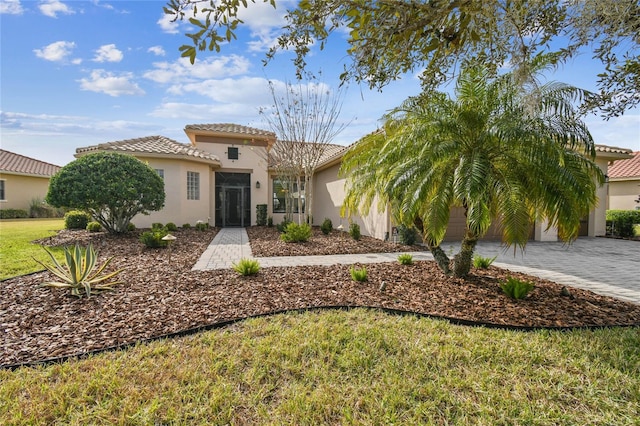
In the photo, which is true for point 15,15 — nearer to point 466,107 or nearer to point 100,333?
point 100,333

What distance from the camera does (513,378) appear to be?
3.17 metres

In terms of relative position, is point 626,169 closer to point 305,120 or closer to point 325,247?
point 305,120

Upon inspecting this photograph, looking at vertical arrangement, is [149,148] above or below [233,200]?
above

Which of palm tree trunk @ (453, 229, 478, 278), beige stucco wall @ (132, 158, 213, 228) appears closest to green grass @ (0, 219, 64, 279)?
beige stucco wall @ (132, 158, 213, 228)

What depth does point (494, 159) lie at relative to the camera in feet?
18.9

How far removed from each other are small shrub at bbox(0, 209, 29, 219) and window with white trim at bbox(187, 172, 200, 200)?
1536 centimetres

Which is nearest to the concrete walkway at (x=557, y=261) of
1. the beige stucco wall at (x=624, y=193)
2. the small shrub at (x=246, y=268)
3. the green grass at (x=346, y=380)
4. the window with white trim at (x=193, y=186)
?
the small shrub at (x=246, y=268)

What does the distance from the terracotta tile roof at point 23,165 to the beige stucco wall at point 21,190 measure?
1.49 ft

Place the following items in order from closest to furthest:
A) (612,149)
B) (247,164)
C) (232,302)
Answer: (232,302)
(612,149)
(247,164)

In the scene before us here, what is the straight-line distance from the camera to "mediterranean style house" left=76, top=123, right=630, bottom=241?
15750mm

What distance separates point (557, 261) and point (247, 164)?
53.3 feet

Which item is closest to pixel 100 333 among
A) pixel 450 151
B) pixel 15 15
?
pixel 450 151

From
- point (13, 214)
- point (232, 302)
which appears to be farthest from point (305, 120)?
point (13, 214)

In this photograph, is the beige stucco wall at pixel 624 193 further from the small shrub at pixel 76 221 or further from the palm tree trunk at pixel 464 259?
the small shrub at pixel 76 221
